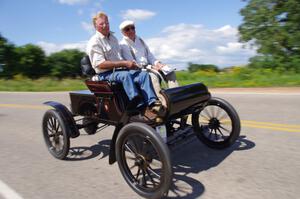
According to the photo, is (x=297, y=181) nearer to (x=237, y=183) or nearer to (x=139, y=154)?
(x=237, y=183)

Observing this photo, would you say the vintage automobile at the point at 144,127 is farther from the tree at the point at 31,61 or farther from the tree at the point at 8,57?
the tree at the point at 31,61

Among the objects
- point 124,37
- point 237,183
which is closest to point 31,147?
point 124,37

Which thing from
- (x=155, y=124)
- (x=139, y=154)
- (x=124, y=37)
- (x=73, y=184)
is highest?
(x=124, y=37)

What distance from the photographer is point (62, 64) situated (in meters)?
59.5

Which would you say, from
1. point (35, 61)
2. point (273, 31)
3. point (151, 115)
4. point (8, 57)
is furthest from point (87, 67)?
point (35, 61)

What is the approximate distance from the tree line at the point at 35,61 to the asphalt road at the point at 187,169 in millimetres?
47726

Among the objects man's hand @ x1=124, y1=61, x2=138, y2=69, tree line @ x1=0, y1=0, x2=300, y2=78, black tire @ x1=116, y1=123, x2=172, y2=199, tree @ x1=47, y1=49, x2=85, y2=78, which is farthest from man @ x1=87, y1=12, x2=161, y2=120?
tree @ x1=47, y1=49, x2=85, y2=78

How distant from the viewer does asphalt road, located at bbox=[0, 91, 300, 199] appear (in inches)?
151

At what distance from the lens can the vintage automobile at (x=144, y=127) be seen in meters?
3.69

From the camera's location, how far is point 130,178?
154 inches

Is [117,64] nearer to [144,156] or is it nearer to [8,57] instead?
[144,156]

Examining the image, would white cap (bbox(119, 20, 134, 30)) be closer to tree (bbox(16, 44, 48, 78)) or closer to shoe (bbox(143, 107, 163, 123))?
shoe (bbox(143, 107, 163, 123))

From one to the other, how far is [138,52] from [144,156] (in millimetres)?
1908

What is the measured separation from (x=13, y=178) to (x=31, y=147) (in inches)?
64.3
